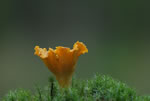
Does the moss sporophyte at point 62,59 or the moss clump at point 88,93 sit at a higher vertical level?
the moss sporophyte at point 62,59

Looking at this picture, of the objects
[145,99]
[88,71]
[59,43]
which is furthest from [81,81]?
[59,43]

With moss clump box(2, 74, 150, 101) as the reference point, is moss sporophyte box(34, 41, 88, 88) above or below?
above

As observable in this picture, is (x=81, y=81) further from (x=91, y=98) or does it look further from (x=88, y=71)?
(x=88, y=71)

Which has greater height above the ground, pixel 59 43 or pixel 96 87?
pixel 59 43
